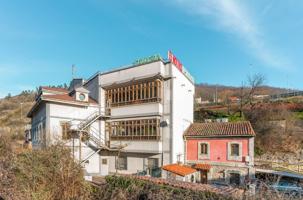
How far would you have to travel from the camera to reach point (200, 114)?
136 feet

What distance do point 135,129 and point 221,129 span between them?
25.7 feet

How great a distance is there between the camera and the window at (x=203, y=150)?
20297 millimetres

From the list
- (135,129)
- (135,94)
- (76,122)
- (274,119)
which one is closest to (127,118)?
(135,129)

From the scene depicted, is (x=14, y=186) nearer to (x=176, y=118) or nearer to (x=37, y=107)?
(x=176, y=118)

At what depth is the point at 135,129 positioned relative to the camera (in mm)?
21609

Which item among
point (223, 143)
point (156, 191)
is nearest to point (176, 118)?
point (223, 143)

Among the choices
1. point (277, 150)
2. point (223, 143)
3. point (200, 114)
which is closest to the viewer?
point (223, 143)

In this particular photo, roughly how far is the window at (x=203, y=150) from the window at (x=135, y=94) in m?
5.68

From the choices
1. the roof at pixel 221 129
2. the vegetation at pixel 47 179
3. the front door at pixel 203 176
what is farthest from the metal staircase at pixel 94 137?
the vegetation at pixel 47 179

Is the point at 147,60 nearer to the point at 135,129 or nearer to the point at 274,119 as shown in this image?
the point at 135,129

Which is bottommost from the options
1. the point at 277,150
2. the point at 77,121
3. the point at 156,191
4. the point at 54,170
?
the point at 277,150

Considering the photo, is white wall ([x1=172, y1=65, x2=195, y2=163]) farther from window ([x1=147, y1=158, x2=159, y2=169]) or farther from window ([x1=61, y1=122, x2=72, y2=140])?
window ([x1=61, y1=122, x2=72, y2=140])

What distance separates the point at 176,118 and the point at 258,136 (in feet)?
54.2

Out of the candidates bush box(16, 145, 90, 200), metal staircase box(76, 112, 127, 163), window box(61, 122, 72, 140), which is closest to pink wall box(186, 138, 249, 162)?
metal staircase box(76, 112, 127, 163)
